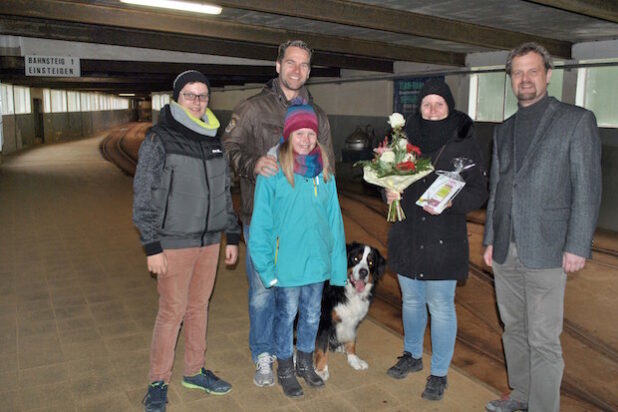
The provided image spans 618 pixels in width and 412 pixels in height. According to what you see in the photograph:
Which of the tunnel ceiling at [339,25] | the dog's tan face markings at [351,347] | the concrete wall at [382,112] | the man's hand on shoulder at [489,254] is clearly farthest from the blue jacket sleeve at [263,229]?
the concrete wall at [382,112]

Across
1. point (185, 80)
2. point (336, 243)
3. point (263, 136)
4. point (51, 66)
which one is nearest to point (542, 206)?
point (336, 243)

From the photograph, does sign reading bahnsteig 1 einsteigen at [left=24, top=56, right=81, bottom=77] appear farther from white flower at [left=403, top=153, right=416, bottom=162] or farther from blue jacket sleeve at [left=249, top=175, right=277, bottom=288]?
white flower at [left=403, top=153, right=416, bottom=162]

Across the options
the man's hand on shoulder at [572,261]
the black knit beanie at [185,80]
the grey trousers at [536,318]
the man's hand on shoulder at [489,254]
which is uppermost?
the black knit beanie at [185,80]

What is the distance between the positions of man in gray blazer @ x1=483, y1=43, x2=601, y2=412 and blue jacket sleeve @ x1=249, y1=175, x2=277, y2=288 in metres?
1.50

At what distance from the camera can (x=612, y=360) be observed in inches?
196

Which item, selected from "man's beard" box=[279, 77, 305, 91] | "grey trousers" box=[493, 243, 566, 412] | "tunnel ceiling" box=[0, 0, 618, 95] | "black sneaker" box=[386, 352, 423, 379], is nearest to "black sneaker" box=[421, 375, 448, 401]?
"black sneaker" box=[386, 352, 423, 379]

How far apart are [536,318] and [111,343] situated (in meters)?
3.64

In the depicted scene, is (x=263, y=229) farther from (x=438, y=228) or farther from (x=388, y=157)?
(x=438, y=228)

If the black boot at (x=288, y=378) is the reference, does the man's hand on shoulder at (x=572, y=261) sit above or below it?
above

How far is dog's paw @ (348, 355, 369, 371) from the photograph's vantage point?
172 inches

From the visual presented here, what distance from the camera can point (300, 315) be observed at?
392 cm

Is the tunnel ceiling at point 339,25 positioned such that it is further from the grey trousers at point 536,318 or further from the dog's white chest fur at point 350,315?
the grey trousers at point 536,318

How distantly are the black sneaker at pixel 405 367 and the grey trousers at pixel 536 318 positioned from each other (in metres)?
0.92

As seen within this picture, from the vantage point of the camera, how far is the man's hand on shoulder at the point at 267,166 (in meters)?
3.56
